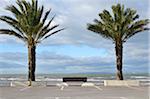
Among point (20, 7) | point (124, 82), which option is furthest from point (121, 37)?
point (20, 7)

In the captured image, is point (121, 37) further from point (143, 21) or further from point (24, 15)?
point (24, 15)

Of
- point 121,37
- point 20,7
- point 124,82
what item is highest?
point 20,7

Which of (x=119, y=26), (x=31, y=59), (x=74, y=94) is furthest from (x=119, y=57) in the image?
(x=74, y=94)

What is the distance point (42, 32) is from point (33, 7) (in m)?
2.12

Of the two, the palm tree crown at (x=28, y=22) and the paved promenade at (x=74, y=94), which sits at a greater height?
the palm tree crown at (x=28, y=22)

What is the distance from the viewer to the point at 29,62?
31.2 meters

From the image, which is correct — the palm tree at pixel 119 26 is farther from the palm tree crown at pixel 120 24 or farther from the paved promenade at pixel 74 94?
the paved promenade at pixel 74 94

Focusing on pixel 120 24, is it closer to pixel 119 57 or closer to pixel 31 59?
pixel 119 57

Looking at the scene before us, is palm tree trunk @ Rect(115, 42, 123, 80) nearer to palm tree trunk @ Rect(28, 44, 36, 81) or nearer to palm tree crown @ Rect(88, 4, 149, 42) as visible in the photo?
palm tree crown @ Rect(88, 4, 149, 42)

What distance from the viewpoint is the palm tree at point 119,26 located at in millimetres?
32250

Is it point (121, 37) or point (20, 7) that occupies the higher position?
point (20, 7)

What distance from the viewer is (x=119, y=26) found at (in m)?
32.3

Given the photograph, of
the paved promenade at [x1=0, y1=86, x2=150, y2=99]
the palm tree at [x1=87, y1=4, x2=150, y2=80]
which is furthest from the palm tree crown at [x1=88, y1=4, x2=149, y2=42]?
the paved promenade at [x1=0, y1=86, x2=150, y2=99]

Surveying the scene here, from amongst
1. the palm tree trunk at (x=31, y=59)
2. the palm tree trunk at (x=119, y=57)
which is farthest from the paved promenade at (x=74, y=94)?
the palm tree trunk at (x=119, y=57)
